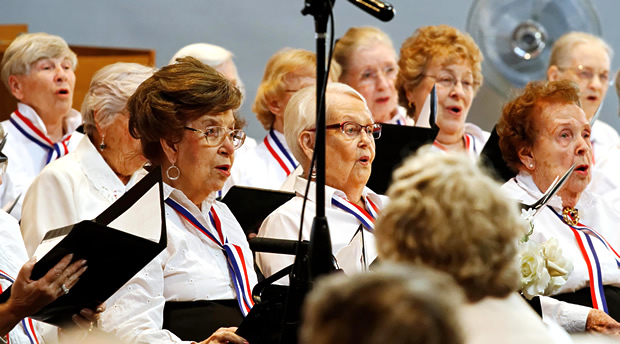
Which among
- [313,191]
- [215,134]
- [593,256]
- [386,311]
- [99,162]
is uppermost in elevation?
[386,311]

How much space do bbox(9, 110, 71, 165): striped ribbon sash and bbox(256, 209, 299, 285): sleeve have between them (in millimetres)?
1916

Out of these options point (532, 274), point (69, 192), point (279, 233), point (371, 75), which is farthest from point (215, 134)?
point (371, 75)

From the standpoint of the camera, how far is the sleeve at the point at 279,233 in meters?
3.00

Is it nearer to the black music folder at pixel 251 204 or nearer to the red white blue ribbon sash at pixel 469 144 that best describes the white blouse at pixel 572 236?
the red white blue ribbon sash at pixel 469 144

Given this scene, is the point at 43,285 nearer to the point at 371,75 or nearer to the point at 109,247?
the point at 109,247

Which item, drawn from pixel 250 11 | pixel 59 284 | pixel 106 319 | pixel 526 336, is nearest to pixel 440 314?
pixel 526 336

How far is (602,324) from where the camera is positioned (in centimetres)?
313

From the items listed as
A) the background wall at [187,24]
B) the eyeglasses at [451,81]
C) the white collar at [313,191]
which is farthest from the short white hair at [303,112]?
the background wall at [187,24]

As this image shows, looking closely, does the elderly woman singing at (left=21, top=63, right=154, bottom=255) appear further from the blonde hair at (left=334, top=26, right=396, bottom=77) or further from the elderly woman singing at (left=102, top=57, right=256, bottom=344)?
the blonde hair at (left=334, top=26, right=396, bottom=77)

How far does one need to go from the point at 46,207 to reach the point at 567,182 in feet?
6.99

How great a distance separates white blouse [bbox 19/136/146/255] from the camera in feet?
10.7

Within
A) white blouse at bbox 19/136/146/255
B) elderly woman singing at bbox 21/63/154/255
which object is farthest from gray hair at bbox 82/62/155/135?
white blouse at bbox 19/136/146/255

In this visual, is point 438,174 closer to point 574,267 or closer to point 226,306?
point 226,306

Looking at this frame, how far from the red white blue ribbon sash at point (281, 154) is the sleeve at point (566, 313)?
1.69 m
